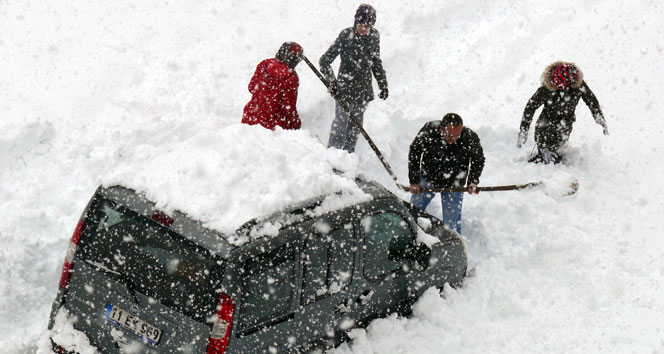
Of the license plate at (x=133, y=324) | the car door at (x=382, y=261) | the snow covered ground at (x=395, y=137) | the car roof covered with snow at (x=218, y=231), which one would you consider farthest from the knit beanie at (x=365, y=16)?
the license plate at (x=133, y=324)

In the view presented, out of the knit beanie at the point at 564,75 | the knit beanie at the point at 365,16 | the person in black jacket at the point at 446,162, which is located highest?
the knit beanie at the point at 365,16

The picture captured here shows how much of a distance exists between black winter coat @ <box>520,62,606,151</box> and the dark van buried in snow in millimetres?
3758

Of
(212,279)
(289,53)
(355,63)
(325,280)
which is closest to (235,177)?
(212,279)

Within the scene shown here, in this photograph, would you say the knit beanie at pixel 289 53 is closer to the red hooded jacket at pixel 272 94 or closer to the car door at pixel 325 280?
the red hooded jacket at pixel 272 94

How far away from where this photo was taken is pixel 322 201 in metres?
4.86

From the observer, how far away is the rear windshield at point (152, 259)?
13.9 feet

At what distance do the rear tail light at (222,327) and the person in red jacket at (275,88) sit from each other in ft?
11.5

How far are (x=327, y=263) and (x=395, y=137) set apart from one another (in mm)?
4582

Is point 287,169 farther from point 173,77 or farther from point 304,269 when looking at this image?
point 173,77

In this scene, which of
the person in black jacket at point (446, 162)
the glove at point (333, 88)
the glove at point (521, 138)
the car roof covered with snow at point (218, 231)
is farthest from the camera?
the glove at point (521, 138)

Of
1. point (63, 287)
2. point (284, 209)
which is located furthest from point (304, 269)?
point (63, 287)

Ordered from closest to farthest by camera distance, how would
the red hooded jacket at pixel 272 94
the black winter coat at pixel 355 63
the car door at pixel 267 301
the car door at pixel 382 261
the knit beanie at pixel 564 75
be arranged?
the car door at pixel 267 301 < the car door at pixel 382 261 < the red hooded jacket at pixel 272 94 < the knit beanie at pixel 564 75 < the black winter coat at pixel 355 63

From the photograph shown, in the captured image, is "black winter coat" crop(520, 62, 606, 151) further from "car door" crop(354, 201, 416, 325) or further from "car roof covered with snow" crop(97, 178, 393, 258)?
"car roof covered with snow" crop(97, 178, 393, 258)

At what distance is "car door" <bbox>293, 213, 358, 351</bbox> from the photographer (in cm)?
470
